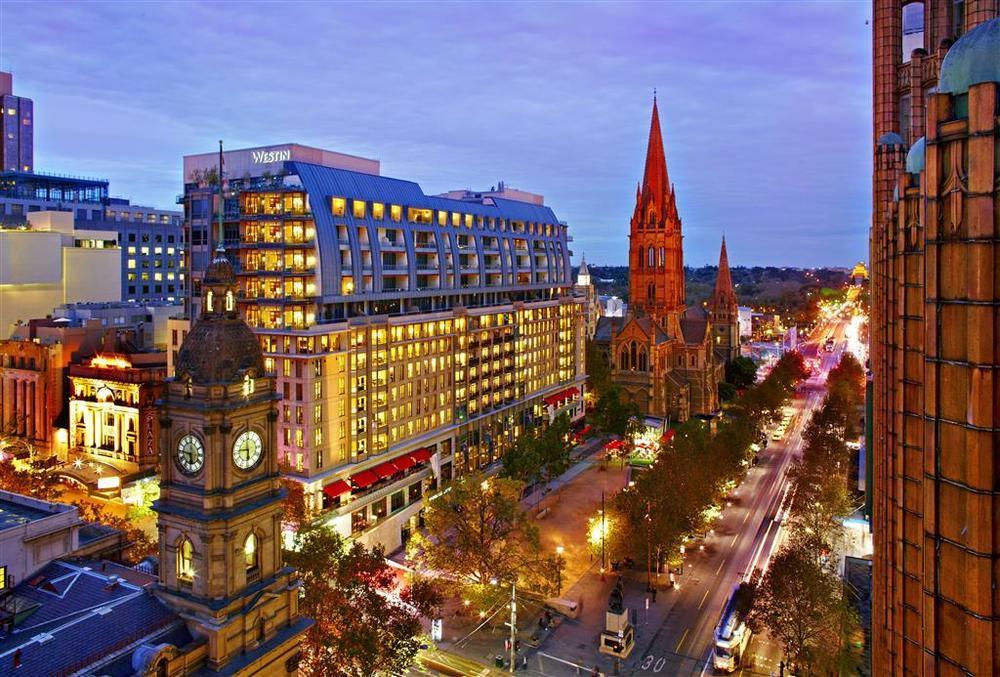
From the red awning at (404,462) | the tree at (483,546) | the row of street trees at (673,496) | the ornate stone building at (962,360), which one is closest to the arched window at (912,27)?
the ornate stone building at (962,360)

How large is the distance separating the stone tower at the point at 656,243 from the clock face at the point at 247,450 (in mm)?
105177

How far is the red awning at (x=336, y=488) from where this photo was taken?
7006cm

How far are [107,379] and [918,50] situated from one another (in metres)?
88.1

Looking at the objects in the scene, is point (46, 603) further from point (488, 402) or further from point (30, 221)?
point (30, 221)

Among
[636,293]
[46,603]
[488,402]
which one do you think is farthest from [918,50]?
[636,293]

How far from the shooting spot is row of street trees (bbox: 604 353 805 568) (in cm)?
6262

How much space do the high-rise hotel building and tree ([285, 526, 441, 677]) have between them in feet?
77.5

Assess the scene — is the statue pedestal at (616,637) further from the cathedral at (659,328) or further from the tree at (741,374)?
the tree at (741,374)

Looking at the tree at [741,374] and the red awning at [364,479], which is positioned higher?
the tree at [741,374]

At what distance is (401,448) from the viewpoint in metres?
81.3

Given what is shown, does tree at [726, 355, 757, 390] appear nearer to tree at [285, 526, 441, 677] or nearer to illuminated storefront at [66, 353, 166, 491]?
illuminated storefront at [66, 353, 166, 491]

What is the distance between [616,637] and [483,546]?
1277cm

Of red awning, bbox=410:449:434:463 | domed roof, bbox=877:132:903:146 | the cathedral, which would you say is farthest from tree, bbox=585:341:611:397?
domed roof, bbox=877:132:903:146

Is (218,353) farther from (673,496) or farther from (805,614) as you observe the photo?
(673,496)
